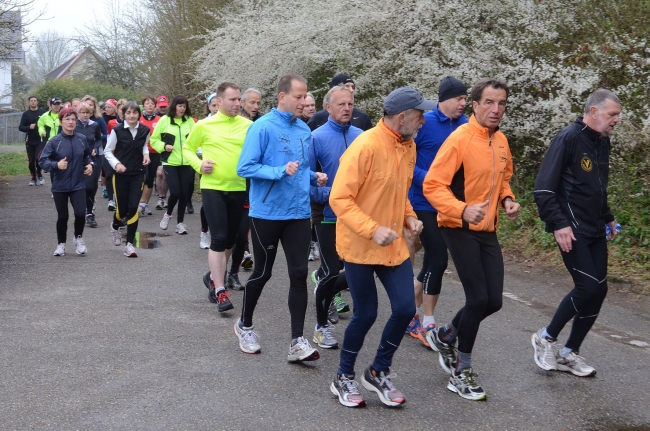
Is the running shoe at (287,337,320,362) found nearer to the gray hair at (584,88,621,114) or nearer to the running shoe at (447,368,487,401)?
the running shoe at (447,368,487,401)

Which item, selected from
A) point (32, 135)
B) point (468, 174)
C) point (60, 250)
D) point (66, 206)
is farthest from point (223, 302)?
point (32, 135)

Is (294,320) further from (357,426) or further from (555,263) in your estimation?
(555,263)

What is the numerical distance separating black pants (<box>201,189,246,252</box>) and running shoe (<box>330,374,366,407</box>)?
2687mm

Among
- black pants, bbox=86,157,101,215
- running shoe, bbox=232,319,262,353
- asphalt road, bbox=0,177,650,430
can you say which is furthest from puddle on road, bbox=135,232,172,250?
running shoe, bbox=232,319,262,353

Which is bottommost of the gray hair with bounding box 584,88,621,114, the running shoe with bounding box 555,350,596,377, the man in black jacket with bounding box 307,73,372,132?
the running shoe with bounding box 555,350,596,377

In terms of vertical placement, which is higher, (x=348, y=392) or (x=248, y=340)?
(x=348, y=392)

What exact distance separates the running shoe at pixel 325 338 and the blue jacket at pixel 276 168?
98cm

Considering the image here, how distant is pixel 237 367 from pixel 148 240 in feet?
21.5

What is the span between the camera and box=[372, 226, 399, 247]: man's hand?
472 centimetres

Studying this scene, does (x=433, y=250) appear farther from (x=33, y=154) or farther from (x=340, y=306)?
(x=33, y=154)

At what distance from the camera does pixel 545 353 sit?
591 cm

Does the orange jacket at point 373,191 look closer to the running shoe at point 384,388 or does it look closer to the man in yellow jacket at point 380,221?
the man in yellow jacket at point 380,221

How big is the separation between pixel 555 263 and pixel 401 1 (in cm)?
568

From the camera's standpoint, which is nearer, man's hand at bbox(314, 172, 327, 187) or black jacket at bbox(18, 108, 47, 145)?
man's hand at bbox(314, 172, 327, 187)
